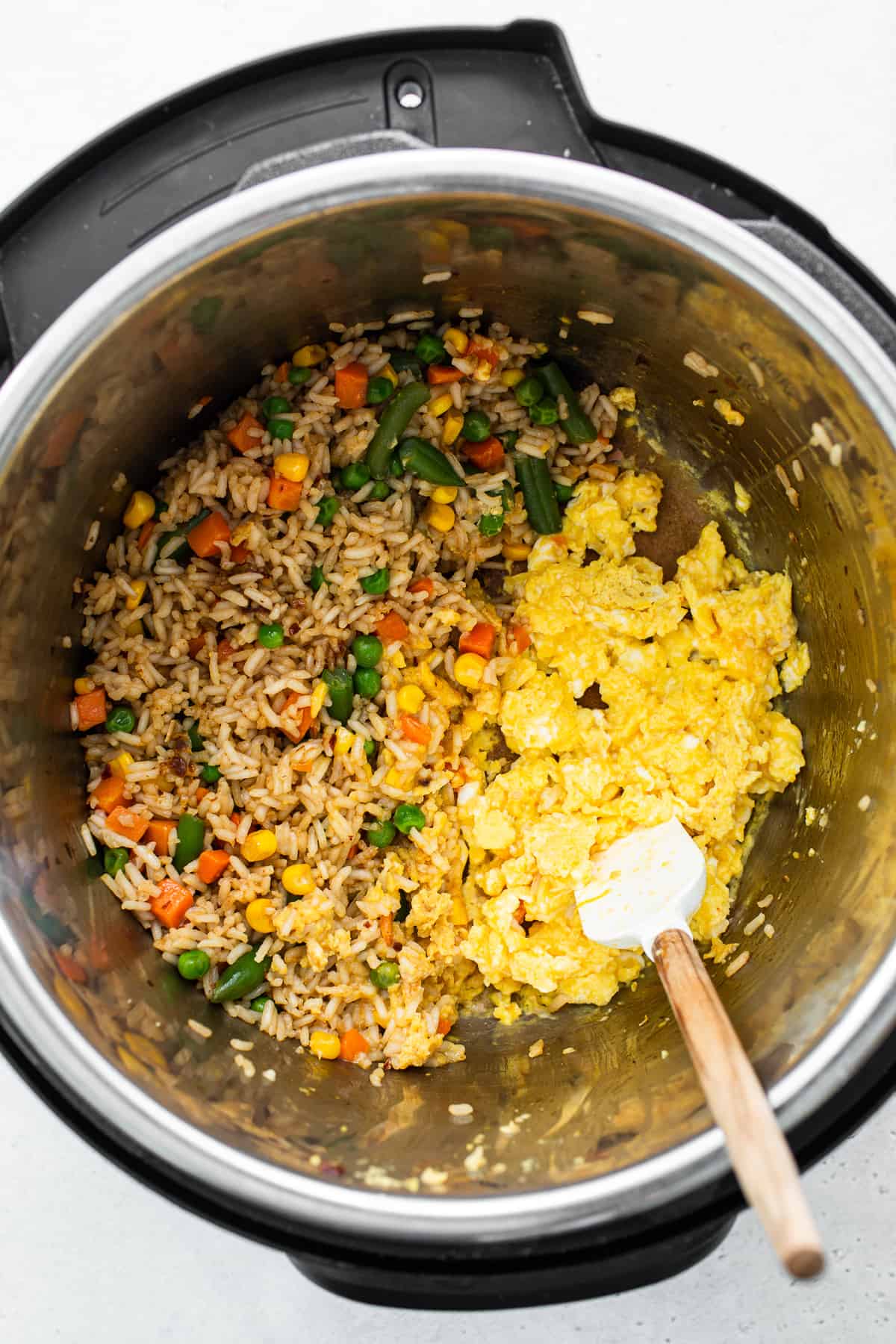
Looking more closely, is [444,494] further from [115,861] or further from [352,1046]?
[352,1046]

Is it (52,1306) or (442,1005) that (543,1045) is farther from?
(52,1306)

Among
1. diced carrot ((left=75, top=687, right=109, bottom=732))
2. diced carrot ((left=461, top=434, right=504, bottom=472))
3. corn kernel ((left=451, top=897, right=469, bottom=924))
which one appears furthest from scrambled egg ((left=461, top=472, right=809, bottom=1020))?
diced carrot ((left=75, top=687, right=109, bottom=732))

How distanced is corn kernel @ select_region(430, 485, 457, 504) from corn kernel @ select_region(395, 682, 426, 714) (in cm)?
47

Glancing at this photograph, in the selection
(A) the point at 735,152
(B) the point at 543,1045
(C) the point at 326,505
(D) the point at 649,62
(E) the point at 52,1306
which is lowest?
(B) the point at 543,1045

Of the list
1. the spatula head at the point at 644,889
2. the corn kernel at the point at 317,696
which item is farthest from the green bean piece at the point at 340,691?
the spatula head at the point at 644,889

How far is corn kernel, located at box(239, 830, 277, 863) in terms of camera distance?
2732 millimetres

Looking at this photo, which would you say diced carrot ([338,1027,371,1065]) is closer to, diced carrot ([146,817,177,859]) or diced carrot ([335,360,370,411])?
diced carrot ([146,817,177,859])

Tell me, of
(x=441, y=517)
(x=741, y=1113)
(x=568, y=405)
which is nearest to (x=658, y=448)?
(x=568, y=405)

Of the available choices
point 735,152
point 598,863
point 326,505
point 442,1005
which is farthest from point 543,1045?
point 735,152

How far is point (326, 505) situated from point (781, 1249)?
1851 millimetres

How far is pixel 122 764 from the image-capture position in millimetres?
2701

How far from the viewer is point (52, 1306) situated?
9.74 ft

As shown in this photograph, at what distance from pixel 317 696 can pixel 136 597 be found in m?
0.49

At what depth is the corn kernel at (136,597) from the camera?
2.69 meters
